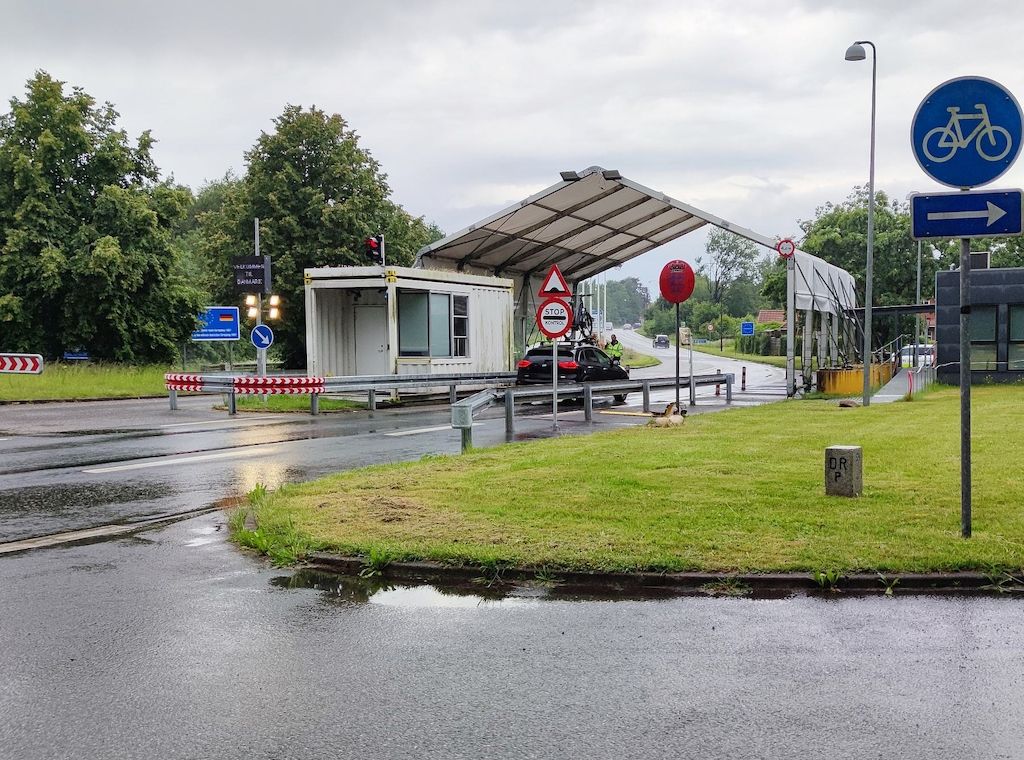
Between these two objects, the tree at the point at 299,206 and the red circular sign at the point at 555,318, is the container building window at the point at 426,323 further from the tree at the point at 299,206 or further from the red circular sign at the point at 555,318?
the tree at the point at 299,206

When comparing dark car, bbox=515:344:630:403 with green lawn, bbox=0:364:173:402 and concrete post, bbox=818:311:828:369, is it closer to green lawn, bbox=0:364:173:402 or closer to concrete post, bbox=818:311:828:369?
concrete post, bbox=818:311:828:369

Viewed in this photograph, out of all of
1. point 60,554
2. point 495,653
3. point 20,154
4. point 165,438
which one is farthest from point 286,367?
point 495,653

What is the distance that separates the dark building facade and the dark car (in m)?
12.6

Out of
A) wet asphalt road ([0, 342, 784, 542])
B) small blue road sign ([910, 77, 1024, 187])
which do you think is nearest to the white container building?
wet asphalt road ([0, 342, 784, 542])

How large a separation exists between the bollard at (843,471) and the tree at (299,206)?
36.5 meters

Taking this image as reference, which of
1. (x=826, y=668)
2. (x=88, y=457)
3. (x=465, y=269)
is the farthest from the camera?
(x=465, y=269)

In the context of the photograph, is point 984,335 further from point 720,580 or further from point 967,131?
point 720,580

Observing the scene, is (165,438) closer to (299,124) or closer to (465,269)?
(465,269)

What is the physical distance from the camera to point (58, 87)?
34.4m

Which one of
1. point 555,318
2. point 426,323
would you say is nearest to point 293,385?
point 426,323

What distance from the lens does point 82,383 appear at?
27.9m

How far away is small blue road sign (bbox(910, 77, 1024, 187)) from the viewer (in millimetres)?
6402

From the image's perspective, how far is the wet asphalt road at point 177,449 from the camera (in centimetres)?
948

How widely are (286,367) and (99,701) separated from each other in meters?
42.7
